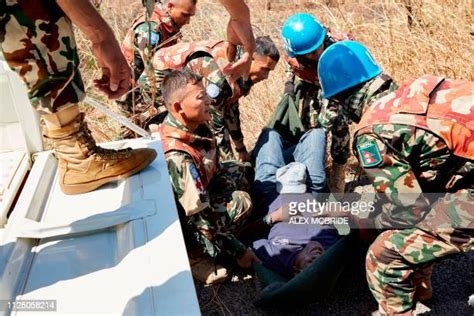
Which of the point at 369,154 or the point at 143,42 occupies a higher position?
the point at 143,42

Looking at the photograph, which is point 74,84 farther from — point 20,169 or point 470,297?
point 470,297

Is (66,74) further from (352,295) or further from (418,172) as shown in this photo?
(352,295)

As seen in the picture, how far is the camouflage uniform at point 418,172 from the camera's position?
84.4 inches

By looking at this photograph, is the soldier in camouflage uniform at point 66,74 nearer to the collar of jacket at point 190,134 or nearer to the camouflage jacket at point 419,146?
the collar of jacket at point 190,134

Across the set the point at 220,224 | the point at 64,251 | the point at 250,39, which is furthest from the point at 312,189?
the point at 64,251

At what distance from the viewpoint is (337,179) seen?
3.70 metres

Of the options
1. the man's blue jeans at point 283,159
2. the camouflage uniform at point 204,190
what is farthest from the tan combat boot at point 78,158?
the man's blue jeans at point 283,159

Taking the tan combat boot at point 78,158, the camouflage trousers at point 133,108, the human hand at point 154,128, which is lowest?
the camouflage trousers at point 133,108

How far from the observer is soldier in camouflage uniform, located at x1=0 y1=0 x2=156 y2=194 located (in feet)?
5.65

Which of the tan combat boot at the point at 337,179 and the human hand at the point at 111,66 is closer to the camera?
the human hand at the point at 111,66

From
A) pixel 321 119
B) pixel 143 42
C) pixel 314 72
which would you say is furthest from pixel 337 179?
pixel 143 42

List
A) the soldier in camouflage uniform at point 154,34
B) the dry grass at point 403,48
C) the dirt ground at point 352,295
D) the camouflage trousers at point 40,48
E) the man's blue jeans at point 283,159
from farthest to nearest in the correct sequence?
the dry grass at point 403,48
the soldier in camouflage uniform at point 154,34
the man's blue jeans at point 283,159
the dirt ground at point 352,295
the camouflage trousers at point 40,48

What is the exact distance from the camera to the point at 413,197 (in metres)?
2.24

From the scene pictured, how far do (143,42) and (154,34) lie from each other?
100 mm
